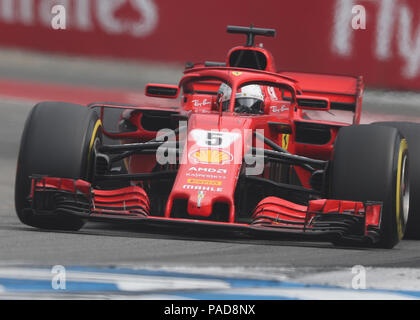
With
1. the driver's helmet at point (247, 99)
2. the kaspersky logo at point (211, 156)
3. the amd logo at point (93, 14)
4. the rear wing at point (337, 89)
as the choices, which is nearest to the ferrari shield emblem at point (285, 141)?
the driver's helmet at point (247, 99)

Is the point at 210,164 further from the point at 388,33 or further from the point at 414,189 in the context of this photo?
the point at 388,33

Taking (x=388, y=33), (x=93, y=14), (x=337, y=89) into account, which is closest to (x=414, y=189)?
(x=337, y=89)

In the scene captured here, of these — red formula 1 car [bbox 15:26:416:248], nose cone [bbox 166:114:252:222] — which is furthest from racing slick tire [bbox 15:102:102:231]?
nose cone [bbox 166:114:252:222]

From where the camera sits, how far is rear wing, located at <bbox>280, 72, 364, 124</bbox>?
9211 mm

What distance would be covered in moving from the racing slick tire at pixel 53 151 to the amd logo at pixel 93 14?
Answer: 6966 millimetres

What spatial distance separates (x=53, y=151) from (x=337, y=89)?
3.76m

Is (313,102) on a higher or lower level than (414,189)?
higher

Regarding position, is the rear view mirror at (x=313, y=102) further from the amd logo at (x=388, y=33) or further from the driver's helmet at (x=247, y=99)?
the amd logo at (x=388, y=33)

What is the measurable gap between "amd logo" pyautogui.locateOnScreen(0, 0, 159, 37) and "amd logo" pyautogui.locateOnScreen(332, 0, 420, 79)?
2618 mm

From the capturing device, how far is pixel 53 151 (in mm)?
6406

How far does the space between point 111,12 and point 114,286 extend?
9.22 metres

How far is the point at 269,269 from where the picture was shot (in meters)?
5.25
